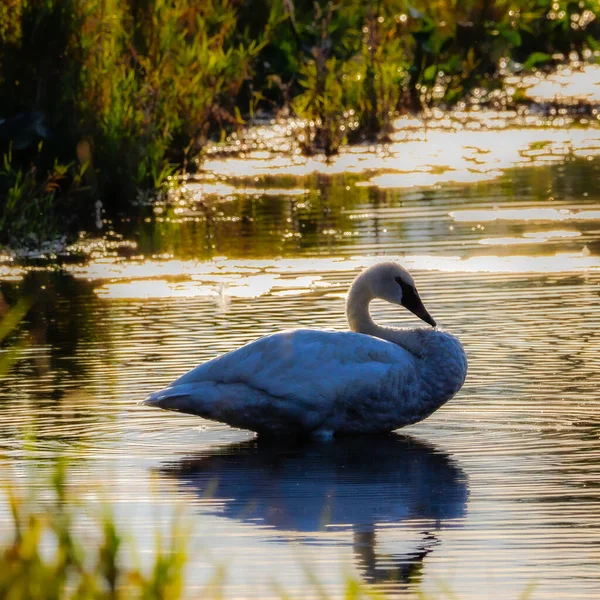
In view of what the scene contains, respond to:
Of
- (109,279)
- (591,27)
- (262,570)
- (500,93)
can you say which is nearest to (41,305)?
(109,279)

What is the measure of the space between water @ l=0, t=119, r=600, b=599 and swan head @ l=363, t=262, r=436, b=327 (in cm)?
44

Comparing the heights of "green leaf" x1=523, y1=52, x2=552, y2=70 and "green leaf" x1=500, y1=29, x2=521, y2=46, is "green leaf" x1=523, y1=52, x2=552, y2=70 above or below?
below

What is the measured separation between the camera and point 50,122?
1434 centimetres

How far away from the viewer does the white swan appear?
6.95 meters

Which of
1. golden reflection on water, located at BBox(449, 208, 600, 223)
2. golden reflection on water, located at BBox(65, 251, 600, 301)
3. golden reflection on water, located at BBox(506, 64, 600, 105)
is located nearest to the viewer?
golden reflection on water, located at BBox(65, 251, 600, 301)

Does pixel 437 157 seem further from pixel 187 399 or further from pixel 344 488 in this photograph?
pixel 344 488

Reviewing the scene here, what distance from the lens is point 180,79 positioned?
16672 millimetres

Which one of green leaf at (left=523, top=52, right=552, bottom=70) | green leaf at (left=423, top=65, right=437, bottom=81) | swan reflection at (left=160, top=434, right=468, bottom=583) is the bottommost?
swan reflection at (left=160, top=434, right=468, bottom=583)

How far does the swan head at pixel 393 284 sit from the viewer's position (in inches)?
309

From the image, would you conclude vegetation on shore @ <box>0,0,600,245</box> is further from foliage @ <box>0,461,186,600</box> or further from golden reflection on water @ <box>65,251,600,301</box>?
foliage @ <box>0,461,186,600</box>

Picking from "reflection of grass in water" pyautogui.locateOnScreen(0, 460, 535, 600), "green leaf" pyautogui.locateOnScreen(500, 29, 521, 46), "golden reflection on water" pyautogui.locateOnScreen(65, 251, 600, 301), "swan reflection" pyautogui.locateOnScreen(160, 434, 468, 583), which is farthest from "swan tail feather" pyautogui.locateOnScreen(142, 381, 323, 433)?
"green leaf" pyautogui.locateOnScreen(500, 29, 521, 46)

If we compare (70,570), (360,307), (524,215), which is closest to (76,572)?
(70,570)

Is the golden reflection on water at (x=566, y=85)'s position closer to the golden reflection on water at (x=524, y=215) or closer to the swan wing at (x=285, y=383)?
the golden reflection on water at (x=524, y=215)

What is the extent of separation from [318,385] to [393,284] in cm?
109
